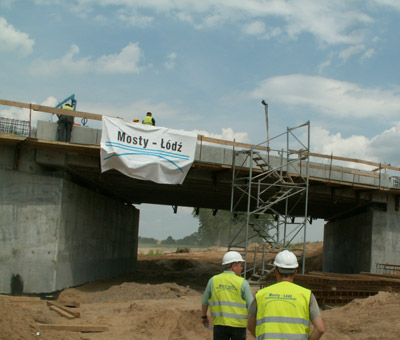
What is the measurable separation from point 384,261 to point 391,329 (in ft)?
35.1

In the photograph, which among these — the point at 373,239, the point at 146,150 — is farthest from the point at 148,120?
the point at 373,239

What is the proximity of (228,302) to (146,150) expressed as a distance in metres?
9.55

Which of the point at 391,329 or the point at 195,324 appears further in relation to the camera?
the point at 195,324

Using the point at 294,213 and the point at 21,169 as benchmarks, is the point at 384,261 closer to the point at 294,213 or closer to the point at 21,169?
the point at 294,213

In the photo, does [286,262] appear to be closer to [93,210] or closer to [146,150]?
[146,150]

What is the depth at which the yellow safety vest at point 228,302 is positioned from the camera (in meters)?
5.60

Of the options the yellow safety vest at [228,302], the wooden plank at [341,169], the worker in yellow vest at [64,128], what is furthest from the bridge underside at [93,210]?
the yellow safety vest at [228,302]

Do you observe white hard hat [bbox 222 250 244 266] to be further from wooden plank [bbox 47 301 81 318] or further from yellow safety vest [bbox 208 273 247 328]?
Answer: wooden plank [bbox 47 301 81 318]

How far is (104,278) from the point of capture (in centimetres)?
1983

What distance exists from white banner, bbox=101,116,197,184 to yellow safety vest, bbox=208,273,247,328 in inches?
358

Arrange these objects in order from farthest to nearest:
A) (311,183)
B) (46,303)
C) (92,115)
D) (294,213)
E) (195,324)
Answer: (294,213) → (311,183) → (92,115) → (46,303) → (195,324)

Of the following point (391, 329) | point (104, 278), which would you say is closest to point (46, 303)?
point (104, 278)

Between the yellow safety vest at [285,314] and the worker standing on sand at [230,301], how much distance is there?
153cm

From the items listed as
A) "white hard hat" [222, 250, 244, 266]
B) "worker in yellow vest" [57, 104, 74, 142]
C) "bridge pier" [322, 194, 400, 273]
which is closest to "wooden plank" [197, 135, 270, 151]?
"worker in yellow vest" [57, 104, 74, 142]
